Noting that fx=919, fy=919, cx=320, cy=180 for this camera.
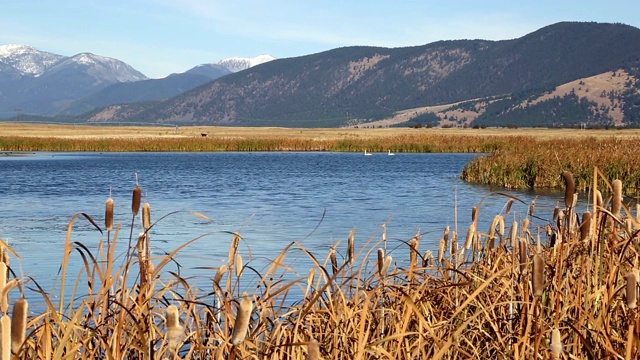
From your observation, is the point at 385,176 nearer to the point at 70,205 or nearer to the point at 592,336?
the point at 70,205

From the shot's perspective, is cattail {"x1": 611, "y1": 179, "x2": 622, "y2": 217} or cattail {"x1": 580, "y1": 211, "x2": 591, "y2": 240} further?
cattail {"x1": 580, "y1": 211, "x2": 591, "y2": 240}

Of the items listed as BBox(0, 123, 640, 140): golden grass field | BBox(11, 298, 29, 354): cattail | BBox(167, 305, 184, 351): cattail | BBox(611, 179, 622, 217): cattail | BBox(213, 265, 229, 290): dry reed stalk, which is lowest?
BBox(0, 123, 640, 140): golden grass field

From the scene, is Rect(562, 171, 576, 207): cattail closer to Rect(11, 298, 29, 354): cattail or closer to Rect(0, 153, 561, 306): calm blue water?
Rect(0, 153, 561, 306): calm blue water

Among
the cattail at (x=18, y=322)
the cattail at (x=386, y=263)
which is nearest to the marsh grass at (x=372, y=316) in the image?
the cattail at (x=386, y=263)

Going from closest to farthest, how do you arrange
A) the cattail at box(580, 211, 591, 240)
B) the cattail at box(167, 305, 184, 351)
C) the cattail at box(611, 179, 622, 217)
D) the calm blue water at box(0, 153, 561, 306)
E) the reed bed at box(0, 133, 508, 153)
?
the cattail at box(167, 305, 184, 351), the cattail at box(611, 179, 622, 217), the cattail at box(580, 211, 591, 240), the calm blue water at box(0, 153, 561, 306), the reed bed at box(0, 133, 508, 153)

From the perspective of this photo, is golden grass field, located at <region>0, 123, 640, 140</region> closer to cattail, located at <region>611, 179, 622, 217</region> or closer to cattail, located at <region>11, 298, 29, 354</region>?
cattail, located at <region>611, 179, 622, 217</region>

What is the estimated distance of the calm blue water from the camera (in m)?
16.3

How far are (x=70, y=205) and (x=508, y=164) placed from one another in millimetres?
15592

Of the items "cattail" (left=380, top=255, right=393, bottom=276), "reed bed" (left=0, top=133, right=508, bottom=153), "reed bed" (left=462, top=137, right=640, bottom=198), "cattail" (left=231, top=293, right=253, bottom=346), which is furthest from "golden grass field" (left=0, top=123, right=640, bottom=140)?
"cattail" (left=231, top=293, right=253, bottom=346)

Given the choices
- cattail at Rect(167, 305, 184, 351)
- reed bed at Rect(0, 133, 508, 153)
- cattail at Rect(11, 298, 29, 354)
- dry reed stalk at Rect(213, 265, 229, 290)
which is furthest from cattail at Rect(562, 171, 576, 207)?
reed bed at Rect(0, 133, 508, 153)

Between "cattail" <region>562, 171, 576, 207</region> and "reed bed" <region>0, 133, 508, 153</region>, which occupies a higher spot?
"cattail" <region>562, 171, 576, 207</region>

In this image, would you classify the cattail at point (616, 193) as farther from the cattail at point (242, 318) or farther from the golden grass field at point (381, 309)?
the cattail at point (242, 318)

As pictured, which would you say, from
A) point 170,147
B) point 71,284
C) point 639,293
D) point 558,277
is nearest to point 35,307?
point 71,284

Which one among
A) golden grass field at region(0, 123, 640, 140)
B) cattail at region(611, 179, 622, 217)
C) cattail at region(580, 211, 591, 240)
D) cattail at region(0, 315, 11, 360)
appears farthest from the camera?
golden grass field at region(0, 123, 640, 140)
